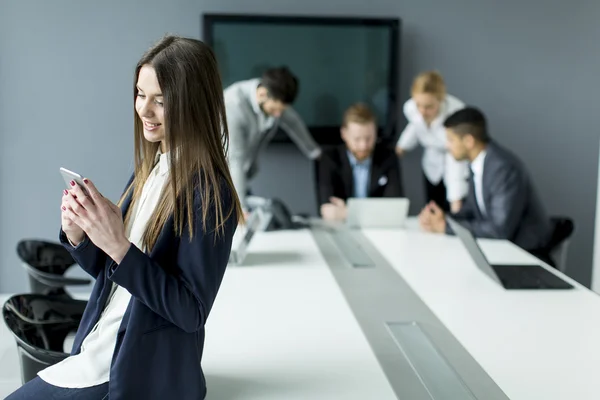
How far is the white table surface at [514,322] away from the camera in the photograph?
198 centimetres

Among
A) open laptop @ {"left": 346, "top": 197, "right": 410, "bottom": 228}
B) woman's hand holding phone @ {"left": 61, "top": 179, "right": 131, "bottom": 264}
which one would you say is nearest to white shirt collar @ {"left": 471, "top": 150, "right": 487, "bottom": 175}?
open laptop @ {"left": 346, "top": 197, "right": 410, "bottom": 228}

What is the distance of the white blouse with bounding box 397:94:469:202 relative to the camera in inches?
191

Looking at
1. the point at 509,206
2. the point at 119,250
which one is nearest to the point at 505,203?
the point at 509,206

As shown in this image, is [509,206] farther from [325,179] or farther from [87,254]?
[87,254]

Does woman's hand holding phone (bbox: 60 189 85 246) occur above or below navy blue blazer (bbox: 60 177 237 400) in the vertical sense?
above

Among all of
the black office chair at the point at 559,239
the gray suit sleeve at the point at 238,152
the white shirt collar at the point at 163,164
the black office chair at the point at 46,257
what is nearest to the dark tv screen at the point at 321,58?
the gray suit sleeve at the point at 238,152

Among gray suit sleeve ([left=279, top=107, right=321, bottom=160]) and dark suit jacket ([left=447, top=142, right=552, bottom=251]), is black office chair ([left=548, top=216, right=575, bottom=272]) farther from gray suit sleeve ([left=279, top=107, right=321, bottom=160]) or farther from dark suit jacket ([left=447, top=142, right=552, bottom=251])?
gray suit sleeve ([left=279, top=107, right=321, bottom=160])

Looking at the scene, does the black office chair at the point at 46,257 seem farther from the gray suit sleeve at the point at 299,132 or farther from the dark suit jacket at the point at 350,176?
the gray suit sleeve at the point at 299,132

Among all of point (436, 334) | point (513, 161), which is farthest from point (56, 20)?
point (436, 334)

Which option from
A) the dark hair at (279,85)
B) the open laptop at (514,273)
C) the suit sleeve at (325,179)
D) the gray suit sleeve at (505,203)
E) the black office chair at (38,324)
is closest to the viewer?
the black office chair at (38,324)

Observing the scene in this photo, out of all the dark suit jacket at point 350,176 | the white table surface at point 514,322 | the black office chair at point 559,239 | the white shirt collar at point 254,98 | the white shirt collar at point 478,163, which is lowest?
the black office chair at point 559,239

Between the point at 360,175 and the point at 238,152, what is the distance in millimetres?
1009

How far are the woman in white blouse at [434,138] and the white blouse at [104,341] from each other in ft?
10.9

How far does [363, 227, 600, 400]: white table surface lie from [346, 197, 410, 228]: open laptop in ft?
1.72
